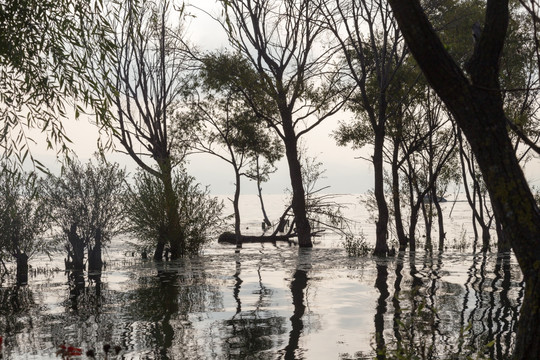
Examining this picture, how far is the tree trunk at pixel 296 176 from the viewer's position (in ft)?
90.7

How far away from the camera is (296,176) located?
27.9 metres

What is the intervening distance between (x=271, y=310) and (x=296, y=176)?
618 inches

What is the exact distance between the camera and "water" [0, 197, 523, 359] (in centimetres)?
938

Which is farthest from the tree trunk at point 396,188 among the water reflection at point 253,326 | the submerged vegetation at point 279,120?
the water reflection at point 253,326

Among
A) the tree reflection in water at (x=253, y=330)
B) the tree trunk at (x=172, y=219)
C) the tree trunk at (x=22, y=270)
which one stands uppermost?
the tree trunk at (x=172, y=219)

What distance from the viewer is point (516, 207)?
5.62 meters

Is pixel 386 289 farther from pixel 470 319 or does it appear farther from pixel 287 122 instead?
pixel 287 122

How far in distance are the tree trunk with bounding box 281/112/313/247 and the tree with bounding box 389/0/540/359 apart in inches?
847

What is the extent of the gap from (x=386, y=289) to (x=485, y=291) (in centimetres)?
211

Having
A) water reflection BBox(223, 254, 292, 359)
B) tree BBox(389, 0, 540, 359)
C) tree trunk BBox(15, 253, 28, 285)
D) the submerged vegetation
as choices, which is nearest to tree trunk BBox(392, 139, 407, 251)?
the submerged vegetation

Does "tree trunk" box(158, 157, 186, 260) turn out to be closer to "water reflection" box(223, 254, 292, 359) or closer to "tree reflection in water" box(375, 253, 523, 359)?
"water reflection" box(223, 254, 292, 359)

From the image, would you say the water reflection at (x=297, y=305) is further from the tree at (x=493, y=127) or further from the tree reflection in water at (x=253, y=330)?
the tree at (x=493, y=127)

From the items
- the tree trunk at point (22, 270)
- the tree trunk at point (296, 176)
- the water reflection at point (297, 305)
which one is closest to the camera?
the water reflection at point (297, 305)

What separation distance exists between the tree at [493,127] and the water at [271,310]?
26.2 inches
